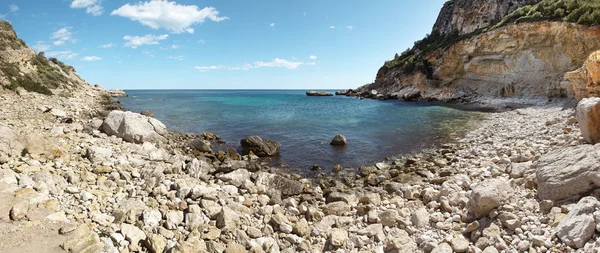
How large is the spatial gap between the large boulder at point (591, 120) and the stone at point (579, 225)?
5.52 metres

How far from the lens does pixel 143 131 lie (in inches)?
595

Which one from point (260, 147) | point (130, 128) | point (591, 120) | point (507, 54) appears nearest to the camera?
point (591, 120)

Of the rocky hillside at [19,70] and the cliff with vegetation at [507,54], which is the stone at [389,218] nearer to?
the rocky hillside at [19,70]

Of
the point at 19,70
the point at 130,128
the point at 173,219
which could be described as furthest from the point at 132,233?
the point at 19,70

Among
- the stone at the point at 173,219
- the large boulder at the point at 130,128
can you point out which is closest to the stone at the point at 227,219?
the stone at the point at 173,219

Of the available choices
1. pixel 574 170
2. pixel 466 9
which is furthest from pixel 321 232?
pixel 466 9

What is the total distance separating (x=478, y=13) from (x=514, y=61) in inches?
886

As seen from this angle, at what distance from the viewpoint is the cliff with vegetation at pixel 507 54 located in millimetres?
34219

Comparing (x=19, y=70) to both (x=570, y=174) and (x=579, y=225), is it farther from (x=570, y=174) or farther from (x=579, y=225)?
(x=570, y=174)

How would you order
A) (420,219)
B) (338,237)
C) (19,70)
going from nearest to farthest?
(338,237) → (420,219) → (19,70)

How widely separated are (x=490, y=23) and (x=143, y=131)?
68.4 meters

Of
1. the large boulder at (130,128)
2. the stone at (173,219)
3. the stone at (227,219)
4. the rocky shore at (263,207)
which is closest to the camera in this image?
the rocky shore at (263,207)

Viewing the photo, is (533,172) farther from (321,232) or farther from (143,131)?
(143,131)

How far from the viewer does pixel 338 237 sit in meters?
6.73
